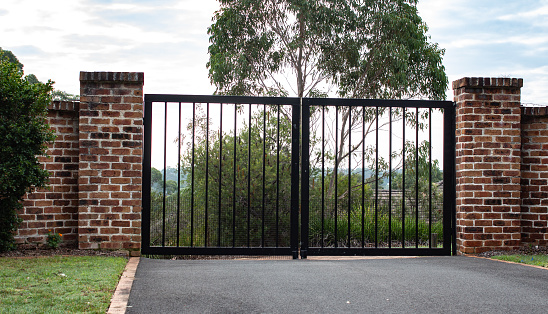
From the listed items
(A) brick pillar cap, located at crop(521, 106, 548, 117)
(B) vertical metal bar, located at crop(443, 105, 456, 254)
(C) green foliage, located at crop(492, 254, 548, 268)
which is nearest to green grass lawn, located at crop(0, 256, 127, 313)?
(B) vertical metal bar, located at crop(443, 105, 456, 254)

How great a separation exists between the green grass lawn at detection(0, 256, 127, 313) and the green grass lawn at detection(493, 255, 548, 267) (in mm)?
4400

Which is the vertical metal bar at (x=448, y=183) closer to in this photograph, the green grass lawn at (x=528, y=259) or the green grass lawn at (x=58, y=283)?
the green grass lawn at (x=528, y=259)

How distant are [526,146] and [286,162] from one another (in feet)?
12.1

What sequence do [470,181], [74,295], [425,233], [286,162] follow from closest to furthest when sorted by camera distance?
[74,295] < [470,181] < [425,233] < [286,162]

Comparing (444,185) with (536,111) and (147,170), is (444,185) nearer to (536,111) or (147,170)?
(536,111)

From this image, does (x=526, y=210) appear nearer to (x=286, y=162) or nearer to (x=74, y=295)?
(x=286, y=162)

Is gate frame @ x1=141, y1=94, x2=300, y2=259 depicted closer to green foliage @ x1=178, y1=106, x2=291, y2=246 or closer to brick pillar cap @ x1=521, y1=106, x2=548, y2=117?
green foliage @ x1=178, y1=106, x2=291, y2=246

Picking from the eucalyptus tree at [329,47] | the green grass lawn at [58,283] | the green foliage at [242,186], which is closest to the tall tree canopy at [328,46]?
the eucalyptus tree at [329,47]

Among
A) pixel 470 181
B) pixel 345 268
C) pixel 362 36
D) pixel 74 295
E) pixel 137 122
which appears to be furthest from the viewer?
pixel 362 36

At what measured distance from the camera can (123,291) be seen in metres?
3.90

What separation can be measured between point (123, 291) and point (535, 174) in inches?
215

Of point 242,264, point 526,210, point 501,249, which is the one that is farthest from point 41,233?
point 526,210

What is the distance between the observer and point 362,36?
1397 cm

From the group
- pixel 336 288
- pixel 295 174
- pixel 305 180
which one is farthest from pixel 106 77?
pixel 336 288
